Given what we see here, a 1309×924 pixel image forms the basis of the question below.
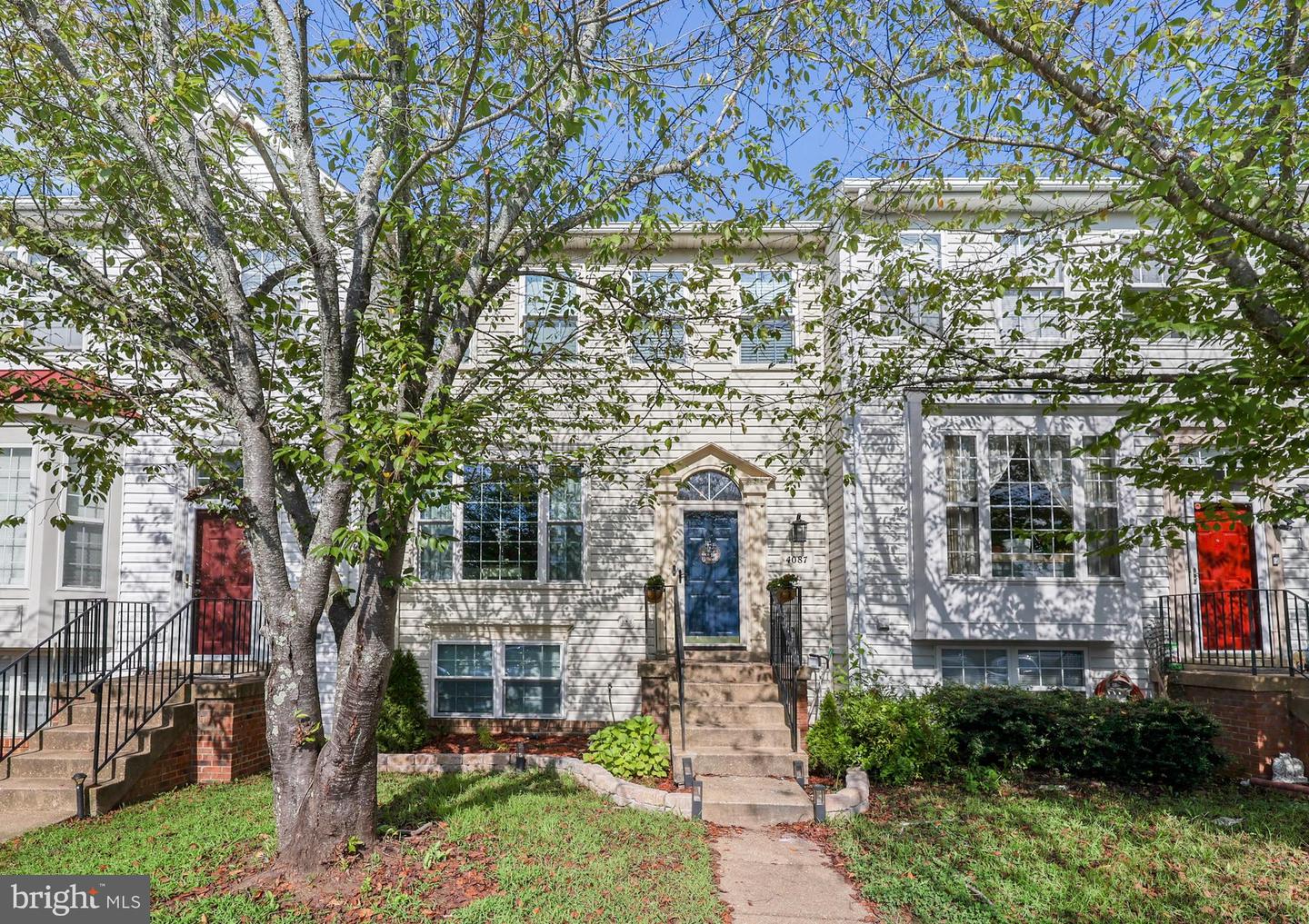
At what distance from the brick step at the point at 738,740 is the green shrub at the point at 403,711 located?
10.6 ft

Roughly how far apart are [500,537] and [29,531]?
5574 millimetres

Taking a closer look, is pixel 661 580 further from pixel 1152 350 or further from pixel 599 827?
pixel 1152 350

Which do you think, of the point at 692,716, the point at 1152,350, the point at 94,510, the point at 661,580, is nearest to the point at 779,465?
the point at 661,580

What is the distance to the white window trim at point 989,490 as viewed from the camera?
33.8 feet

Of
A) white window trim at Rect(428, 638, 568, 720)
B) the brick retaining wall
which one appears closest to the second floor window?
white window trim at Rect(428, 638, 568, 720)

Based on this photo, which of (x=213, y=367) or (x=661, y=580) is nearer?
(x=213, y=367)

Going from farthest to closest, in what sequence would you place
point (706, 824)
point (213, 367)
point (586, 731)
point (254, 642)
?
1. point (586, 731)
2. point (254, 642)
3. point (706, 824)
4. point (213, 367)

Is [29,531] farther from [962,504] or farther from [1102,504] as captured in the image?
[1102,504]

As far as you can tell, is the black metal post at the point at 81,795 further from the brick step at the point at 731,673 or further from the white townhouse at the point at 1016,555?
the white townhouse at the point at 1016,555

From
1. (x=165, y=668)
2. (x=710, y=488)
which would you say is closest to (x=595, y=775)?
(x=710, y=488)

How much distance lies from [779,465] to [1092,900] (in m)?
6.76

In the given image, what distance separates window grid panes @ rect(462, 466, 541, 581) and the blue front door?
2138mm

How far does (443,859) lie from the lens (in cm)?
576

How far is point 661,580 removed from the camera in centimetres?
1077
